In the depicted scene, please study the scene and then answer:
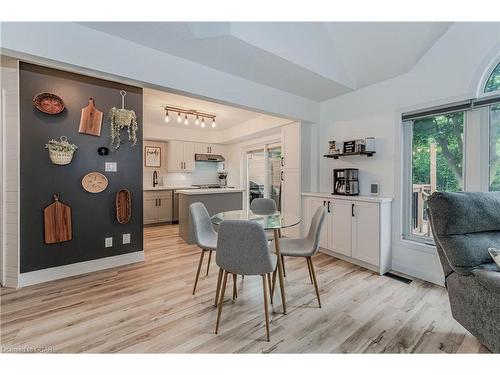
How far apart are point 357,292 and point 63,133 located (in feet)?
12.0

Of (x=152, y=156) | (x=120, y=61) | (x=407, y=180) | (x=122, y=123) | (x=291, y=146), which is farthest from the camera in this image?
(x=152, y=156)

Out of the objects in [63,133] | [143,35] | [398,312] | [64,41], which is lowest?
[398,312]

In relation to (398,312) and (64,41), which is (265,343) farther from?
(64,41)

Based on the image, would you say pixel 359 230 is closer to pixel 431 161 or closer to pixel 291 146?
pixel 431 161

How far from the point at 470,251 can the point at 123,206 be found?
3465 millimetres

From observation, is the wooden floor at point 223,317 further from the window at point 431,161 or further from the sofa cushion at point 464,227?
the window at point 431,161

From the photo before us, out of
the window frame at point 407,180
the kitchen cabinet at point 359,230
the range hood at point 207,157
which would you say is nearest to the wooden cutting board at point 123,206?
the kitchen cabinet at point 359,230

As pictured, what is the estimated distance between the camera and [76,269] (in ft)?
8.89

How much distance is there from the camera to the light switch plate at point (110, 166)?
289cm

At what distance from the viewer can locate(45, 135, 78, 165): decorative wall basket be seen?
247cm

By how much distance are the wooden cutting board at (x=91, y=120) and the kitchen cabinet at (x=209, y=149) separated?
11.9ft

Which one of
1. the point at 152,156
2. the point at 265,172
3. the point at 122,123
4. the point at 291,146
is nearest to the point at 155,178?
the point at 152,156

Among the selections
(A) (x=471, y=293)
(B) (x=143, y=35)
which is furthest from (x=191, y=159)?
(A) (x=471, y=293)
